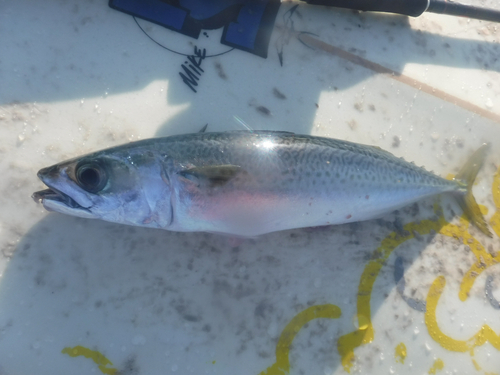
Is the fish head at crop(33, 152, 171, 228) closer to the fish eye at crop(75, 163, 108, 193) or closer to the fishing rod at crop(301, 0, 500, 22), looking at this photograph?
the fish eye at crop(75, 163, 108, 193)

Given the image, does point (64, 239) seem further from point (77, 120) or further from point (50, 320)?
point (77, 120)

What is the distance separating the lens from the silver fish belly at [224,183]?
1712mm

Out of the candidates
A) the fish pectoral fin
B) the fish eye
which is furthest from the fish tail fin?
the fish eye

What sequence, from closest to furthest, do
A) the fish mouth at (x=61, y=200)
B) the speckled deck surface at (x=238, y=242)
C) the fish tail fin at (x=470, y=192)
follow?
1. the fish mouth at (x=61, y=200)
2. the speckled deck surface at (x=238, y=242)
3. the fish tail fin at (x=470, y=192)

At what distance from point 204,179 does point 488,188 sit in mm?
2351

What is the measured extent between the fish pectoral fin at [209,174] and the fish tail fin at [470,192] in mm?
1789

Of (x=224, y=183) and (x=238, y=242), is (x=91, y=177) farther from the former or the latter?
(x=238, y=242)

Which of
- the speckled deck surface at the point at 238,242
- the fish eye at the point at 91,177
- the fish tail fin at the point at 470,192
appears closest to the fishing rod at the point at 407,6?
the speckled deck surface at the point at 238,242

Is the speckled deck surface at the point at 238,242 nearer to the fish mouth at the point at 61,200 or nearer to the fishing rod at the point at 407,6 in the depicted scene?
the fishing rod at the point at 407,6

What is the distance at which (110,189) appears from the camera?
171 cm

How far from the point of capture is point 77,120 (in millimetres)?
2184

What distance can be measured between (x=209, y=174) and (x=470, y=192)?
203 centimetres

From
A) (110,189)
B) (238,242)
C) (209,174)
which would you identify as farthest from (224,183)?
(110,189)

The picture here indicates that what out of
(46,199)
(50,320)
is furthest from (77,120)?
(50,320)
